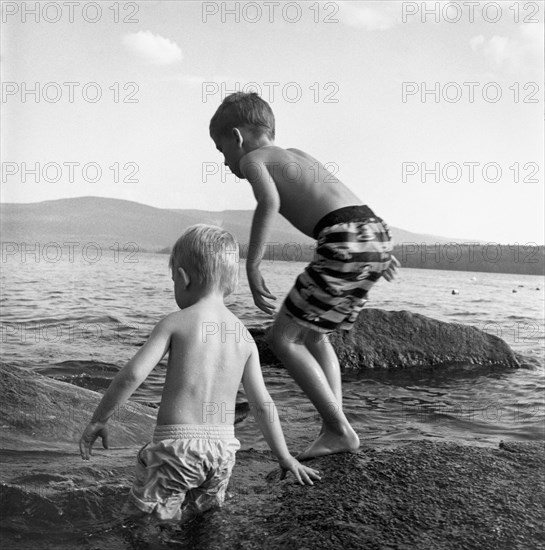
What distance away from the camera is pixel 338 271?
135 inches

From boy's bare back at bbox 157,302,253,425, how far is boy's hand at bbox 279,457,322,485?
0.34m

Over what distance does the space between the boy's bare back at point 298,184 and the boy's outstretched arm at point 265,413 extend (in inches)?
35.5

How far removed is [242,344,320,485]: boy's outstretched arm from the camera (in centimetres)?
294

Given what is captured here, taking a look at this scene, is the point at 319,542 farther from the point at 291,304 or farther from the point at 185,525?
the point at 291,304

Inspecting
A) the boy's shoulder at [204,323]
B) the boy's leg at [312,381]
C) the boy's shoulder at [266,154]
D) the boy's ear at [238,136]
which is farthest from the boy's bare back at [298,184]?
the boy's shoulder at [204,323]

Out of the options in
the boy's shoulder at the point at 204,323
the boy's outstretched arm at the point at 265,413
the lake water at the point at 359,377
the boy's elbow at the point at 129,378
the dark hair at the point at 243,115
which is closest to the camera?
the boy's elbow at the point at 129,378

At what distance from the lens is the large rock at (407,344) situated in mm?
7711

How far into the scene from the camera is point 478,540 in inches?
Answer: 98.9

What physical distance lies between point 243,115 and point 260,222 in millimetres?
649

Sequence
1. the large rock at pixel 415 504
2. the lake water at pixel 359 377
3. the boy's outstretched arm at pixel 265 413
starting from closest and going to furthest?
the large rock at pixel 415 504, the boy's outstretched arm at pixel 265 413, the lake water at pixel 359 377

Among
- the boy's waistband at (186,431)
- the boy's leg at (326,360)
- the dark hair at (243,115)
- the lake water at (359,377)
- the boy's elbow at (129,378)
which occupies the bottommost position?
the lake water at (359,377)

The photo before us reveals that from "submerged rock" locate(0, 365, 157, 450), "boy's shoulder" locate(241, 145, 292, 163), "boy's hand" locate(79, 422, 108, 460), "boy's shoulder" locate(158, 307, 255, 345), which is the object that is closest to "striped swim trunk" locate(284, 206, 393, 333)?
"boy's shoulder" locate(241, 145, 292, 163)

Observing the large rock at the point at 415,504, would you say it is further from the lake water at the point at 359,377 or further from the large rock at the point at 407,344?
the large rock at the point at 407,344

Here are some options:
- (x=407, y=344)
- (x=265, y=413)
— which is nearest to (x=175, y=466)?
(x=265, y=413)
